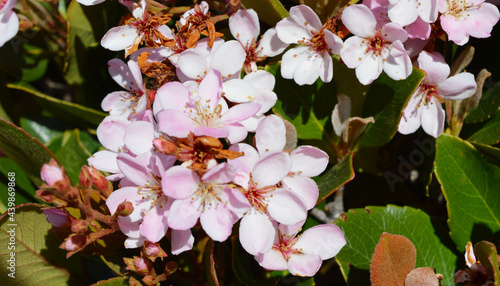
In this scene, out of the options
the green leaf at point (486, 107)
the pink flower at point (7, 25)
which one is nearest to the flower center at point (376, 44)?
the green leaf at point (486, 107)

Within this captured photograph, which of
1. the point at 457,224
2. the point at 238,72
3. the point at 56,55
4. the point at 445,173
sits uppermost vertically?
the point at 238,72

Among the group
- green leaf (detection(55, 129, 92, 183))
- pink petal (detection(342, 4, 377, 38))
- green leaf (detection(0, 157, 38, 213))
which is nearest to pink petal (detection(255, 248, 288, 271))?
pink petal (detection(342, 4, 377, 38))

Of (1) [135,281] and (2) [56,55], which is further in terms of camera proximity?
(2) [56,55]

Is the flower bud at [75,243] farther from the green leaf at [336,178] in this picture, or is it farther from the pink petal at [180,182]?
the green leaf at [336,178]

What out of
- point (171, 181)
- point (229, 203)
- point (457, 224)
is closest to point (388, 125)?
point (457, 224)

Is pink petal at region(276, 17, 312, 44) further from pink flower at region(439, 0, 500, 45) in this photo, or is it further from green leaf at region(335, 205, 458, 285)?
green leaf at region(335, 205, 458, 285)

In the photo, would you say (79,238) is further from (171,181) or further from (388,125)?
(388,125)

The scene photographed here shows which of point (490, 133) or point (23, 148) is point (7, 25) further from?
point (490, 133)
